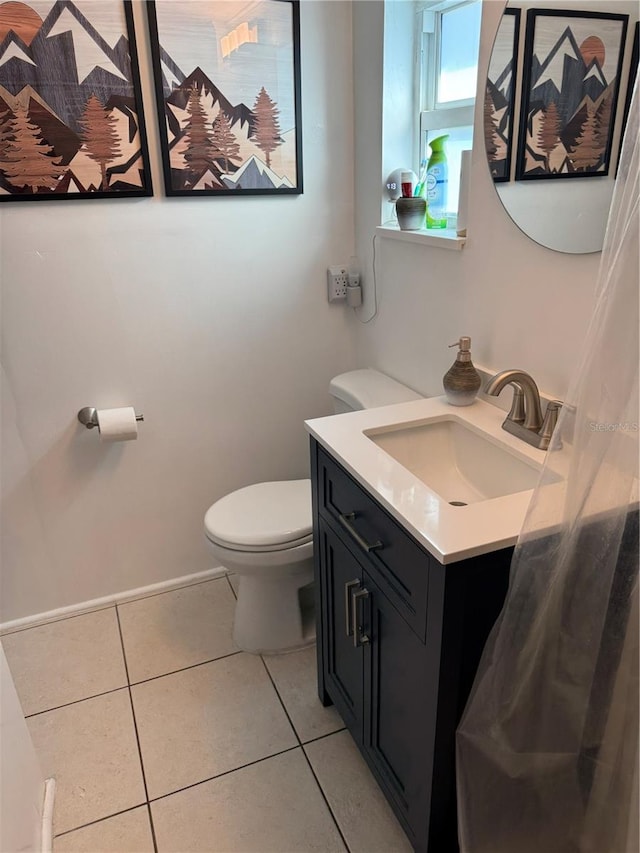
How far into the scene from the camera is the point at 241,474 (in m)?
2.32

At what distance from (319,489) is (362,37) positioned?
1394 millimetres

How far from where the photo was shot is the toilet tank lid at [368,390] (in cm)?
193

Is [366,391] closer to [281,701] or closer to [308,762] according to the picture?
[281,701]

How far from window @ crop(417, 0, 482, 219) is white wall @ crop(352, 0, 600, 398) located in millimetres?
137

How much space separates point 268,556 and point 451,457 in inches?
24.1

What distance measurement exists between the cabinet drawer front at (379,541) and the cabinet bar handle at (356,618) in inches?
3.0

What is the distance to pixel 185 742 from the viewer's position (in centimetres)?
171

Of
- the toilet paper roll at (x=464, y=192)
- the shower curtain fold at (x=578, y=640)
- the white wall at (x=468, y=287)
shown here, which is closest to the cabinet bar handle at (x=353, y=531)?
the shower curtain fold at (x=578, y=640)

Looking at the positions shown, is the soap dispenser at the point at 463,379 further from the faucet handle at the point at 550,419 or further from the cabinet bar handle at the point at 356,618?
the cabinet bar handle at the point at 356,618

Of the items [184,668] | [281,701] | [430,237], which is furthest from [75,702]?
[430,237]

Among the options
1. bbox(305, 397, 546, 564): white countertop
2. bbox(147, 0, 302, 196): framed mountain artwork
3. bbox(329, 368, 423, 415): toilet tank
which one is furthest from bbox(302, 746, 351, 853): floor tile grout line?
bbox(147, 0, 302, 196): framed mountain artwork

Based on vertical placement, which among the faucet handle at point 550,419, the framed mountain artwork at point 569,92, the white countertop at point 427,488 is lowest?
the white countertop at point 427,488

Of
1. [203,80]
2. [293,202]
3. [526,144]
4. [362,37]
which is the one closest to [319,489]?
[526,144]

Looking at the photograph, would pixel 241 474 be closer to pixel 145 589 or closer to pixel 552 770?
pixel 145 589
